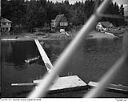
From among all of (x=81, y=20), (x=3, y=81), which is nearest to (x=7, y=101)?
(x=3, y=81)

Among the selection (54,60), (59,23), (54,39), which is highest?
(59,23)

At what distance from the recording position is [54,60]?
133 cm

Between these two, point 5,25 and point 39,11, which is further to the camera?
point 39,11

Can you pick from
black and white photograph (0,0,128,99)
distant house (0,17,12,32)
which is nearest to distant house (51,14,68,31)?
black and white photograph (0,0,128,99)

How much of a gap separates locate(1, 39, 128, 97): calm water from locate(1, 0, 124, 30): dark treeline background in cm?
13

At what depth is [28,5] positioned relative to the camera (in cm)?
129

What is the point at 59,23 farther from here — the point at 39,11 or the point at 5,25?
the point at 5,25

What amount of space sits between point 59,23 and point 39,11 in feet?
0.55

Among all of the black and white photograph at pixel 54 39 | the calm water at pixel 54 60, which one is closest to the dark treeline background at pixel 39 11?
the black and white photograph at pixel 54 39

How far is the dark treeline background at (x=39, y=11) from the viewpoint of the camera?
1227mm

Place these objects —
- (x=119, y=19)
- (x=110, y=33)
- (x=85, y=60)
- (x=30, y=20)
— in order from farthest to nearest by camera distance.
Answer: (x=85, y=60)
(x=110, y=33)
(x=30, y=20)
(x=119, y=19)

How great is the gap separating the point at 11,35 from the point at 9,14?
0.40 ft

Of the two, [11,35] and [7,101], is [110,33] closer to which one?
[11,35]

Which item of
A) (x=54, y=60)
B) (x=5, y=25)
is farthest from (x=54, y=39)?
(x=5, y=25)
